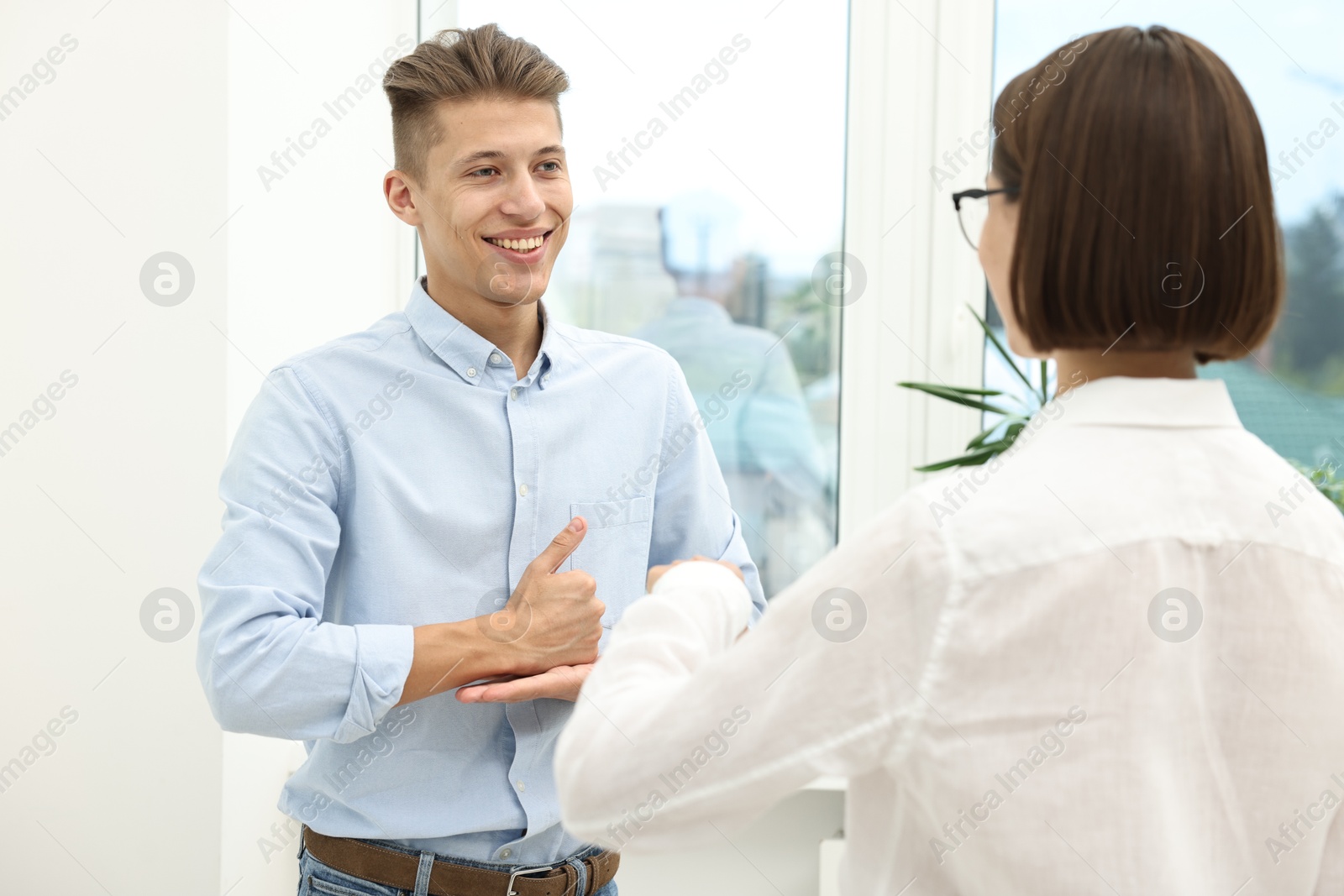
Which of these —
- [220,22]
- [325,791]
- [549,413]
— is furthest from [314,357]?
[220,22]

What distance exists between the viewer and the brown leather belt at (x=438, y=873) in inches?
50.7

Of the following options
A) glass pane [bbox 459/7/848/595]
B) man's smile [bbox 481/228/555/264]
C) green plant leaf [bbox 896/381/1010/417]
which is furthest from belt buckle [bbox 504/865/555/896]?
glass pane [bbox 459/7/848/595]

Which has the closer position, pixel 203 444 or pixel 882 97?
pixel 203 444

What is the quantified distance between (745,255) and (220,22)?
1193 mm

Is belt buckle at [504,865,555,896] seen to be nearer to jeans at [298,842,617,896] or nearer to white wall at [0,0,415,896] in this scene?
jeans at [298,842,617,896]

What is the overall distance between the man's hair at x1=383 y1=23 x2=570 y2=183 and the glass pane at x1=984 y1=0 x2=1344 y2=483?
1.48 metres

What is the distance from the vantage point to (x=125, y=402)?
1.97m

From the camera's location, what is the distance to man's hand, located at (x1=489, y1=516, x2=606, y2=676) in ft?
4.19

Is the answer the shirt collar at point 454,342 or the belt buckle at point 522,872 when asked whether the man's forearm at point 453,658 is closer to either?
the belt buckle at point 522,872

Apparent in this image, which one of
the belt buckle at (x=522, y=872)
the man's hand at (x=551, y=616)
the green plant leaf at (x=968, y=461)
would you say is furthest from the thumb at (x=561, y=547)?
the green plant leaf at (x=968, y=461)

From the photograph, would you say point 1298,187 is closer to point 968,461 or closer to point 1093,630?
point 968,461

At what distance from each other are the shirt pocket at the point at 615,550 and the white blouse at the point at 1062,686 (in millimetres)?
644

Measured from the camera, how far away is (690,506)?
4.99 ft

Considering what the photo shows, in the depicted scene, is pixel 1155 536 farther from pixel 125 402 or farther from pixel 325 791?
pixel 125 402
